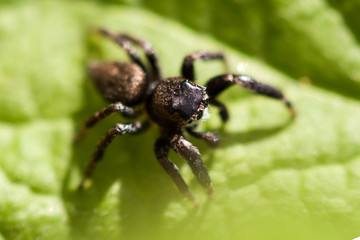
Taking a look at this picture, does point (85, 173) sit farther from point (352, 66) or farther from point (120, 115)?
point (352, 66)

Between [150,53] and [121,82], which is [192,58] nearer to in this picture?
[150,53]

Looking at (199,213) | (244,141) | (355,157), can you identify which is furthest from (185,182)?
(355,157)

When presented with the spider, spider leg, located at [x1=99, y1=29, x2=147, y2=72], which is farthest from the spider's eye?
spider leg, located at [x1=99, y1=29, x2=147, y2=72]

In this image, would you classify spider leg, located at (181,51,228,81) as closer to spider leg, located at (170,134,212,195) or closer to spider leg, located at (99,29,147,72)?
spider leg, located at (99,29,147,72)

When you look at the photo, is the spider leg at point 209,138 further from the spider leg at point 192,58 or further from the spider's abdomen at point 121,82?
the spider's abdomen at point 121,82

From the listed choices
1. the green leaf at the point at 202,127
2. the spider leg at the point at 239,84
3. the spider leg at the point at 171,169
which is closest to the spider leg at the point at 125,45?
the green leaf at the point at 202,127

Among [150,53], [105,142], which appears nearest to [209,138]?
[105,142]
